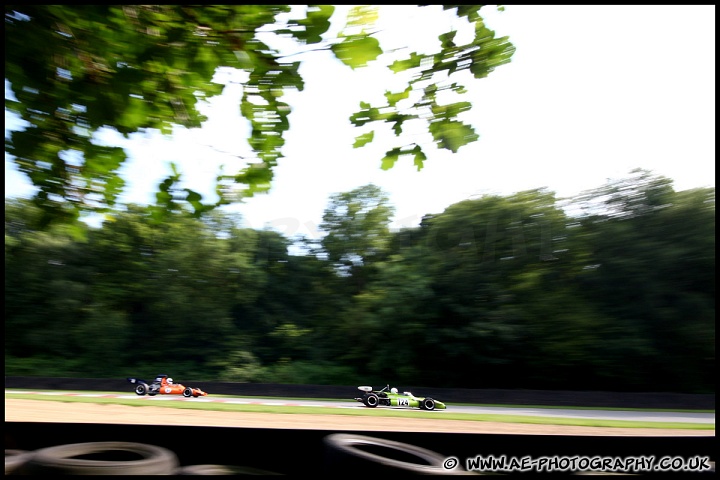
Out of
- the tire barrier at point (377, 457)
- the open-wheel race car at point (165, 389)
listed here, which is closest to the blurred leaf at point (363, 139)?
the tire barrier at point (377, 457)

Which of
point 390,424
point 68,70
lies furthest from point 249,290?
point 68,70

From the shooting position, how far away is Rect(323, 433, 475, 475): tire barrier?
5.44 feet

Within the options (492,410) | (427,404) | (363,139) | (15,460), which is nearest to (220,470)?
(15,460)

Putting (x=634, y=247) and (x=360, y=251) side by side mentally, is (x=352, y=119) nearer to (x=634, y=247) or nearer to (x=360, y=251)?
(x=360, y=251)

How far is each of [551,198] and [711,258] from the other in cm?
313

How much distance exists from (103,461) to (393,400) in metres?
5.33

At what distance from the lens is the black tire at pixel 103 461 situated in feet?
5.33

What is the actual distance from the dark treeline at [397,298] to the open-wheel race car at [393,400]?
7.22ft

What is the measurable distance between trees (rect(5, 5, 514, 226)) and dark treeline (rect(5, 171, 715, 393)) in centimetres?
698

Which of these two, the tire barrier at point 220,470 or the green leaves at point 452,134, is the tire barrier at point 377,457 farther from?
the green leaves at point 452,134

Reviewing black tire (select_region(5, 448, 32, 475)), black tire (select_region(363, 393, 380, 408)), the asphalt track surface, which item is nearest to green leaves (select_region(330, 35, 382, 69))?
black tire (select_region(5, 448, 32, 475))

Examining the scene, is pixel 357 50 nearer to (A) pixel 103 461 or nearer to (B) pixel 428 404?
(A) pixel 103 461

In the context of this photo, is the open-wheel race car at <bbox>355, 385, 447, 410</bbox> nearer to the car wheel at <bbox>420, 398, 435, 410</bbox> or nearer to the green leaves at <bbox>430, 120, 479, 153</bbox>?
the car wheel at <bbox>420, 398, 435, 410</bbox>

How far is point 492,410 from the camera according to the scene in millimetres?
6957
